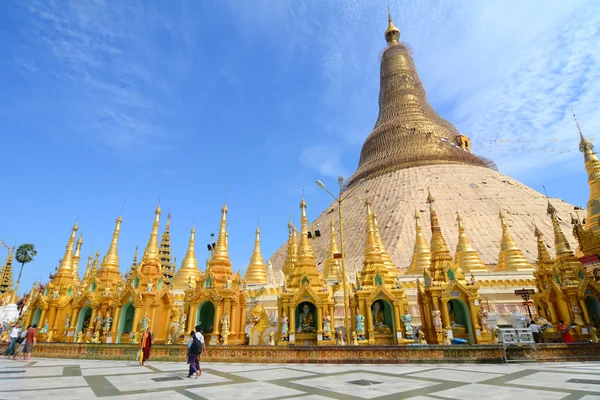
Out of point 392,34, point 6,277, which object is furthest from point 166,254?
point 392,34

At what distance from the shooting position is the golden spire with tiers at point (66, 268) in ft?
86.6

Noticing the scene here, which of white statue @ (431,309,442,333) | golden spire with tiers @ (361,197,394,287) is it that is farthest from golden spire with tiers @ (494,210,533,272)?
white statue @ (431,309,442,333)

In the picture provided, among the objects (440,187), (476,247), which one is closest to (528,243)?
(476,247)

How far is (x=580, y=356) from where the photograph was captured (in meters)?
12.2

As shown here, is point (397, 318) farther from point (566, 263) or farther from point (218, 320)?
point (566, 263)

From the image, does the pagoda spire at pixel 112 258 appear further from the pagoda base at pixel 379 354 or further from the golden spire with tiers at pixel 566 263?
the golden spire with tiers at pixel 566 263

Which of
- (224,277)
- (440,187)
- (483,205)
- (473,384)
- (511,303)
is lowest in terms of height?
(473,384)

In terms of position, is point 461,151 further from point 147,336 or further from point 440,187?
point 147,336

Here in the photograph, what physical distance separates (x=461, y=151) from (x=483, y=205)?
50.7 feet

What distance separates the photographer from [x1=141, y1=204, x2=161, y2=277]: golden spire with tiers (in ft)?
74.6

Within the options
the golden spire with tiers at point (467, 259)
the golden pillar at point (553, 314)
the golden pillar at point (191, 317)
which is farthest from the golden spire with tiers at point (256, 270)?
the golden pillar at point (553, 314)

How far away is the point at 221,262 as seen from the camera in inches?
854

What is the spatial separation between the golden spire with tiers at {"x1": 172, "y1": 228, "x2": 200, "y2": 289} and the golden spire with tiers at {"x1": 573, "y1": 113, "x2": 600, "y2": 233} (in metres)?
29.0

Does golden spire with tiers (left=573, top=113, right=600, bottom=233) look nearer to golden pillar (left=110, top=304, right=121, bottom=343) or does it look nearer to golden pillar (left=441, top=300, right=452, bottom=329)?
golden pillar (left=441, top=300, right=452, bottom=329)
